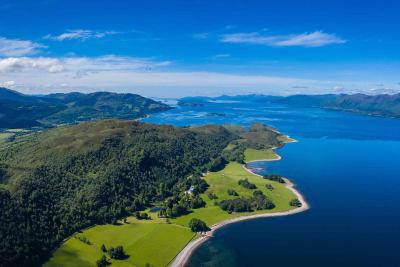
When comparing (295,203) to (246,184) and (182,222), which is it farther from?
(182,222)

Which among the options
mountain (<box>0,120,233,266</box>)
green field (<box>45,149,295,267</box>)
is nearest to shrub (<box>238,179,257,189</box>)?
green field (<box>45,149,295,267</box>)

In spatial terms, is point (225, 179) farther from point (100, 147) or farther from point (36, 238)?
point (36, 238)

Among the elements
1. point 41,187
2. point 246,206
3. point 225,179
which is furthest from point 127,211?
point 225,179

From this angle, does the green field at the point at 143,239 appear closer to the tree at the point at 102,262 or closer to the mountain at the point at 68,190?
the tree at the point at 102,262

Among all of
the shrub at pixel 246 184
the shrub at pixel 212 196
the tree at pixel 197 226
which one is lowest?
the tree at pixel 197 226

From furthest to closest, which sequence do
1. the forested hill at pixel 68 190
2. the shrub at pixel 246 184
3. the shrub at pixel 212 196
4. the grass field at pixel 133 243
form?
the shrub at pixel 246 184 → the shrub at pixel 212 196 → the forested hill at pixel 68 190 → the grass field at pixel 133 243

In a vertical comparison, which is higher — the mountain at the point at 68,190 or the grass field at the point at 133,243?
the mountain at the point at 68,190

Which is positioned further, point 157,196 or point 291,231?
point 157,196

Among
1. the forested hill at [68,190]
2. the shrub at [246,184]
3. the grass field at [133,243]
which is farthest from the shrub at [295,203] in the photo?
the grass field at [133,243]

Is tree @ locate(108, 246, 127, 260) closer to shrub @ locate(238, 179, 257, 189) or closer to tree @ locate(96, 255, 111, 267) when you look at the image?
tree @ locate(96, 255, 111, 267)
